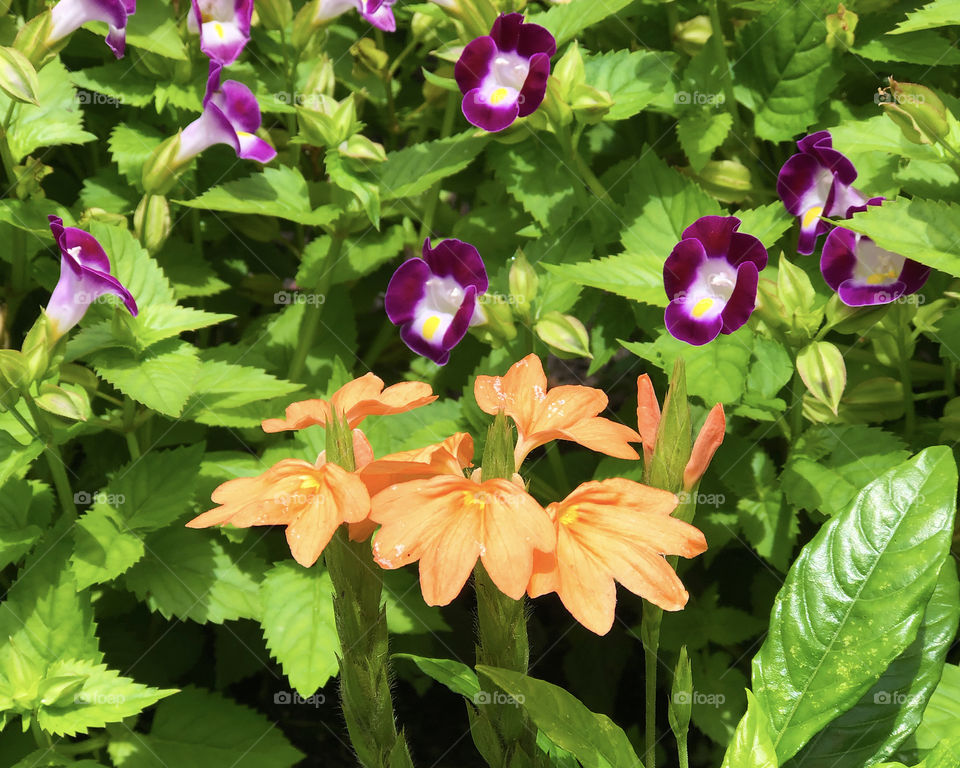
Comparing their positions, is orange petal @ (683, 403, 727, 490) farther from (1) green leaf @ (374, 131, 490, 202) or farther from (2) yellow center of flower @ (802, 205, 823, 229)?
(1) green leaf @ (374, 131, 490, 202)

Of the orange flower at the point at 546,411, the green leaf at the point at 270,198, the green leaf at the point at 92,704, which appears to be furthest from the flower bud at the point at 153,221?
the orange flower at the point at 546,411

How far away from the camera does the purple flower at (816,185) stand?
5.25 ft

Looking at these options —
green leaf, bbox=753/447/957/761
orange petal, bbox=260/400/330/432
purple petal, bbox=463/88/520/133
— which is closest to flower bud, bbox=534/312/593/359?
purple petal, bbox=463/88/520/133

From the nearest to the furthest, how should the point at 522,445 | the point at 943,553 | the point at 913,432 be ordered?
the point at 522,445, the point at 943,553, the point at 913,432

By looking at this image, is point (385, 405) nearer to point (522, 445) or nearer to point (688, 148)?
point (522, 445)

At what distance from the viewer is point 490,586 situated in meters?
0.93

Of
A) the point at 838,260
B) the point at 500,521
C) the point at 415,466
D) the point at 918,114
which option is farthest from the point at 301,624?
the point at 918,114

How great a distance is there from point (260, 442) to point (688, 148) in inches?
38.9

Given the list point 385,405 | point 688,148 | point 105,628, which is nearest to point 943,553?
point 385,405

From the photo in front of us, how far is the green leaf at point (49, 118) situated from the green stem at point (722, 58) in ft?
3.76

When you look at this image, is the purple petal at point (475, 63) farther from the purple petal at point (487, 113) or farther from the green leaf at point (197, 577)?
the green leaf at point (197, 577)

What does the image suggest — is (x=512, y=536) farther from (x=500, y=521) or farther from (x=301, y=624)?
(x=301, y=624)

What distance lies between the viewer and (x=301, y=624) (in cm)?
167

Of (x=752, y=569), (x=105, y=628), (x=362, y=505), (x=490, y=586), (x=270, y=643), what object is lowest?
(x=752, y=569)
